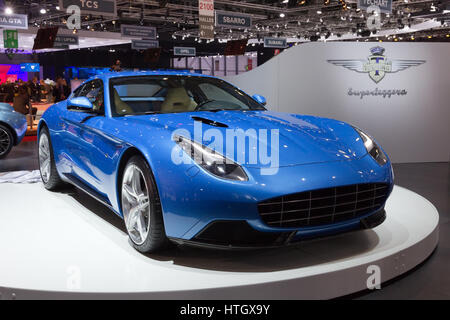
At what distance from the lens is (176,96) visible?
13.4 feet

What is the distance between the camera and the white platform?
2564 millimetres

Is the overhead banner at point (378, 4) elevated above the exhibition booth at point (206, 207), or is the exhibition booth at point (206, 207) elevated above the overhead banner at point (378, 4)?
the overhead banner at point (378, 4)

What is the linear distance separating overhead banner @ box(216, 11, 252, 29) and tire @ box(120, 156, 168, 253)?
12.8 meters

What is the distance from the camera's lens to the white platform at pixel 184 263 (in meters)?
2.56

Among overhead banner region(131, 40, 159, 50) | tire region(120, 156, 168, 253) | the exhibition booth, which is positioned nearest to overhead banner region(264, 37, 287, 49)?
overhead banner region(131, 40, 159, 50)

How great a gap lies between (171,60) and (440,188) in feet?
111

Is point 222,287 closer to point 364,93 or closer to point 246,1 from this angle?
point 364,93

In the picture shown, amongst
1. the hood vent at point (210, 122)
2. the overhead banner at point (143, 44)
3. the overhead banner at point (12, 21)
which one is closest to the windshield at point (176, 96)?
the hood vent at point (210, 122)

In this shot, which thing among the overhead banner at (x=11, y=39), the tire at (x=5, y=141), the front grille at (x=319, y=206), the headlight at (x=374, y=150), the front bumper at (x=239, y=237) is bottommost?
the tire at (x=5, y=141)

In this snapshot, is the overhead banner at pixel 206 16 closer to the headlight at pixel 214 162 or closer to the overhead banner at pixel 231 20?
the overhead banner at pixel 231 20

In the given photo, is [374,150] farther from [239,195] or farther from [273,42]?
[273,42]

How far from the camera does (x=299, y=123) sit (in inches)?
138

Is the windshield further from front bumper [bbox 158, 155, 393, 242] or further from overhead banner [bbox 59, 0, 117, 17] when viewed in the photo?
overhead banner [bbox 59, 0, 117, 17]
